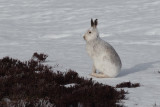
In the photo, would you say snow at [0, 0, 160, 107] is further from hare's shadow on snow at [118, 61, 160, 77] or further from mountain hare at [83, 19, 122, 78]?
mountain hare at [83, 19, 122, 78]

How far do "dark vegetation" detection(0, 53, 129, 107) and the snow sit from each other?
54cm

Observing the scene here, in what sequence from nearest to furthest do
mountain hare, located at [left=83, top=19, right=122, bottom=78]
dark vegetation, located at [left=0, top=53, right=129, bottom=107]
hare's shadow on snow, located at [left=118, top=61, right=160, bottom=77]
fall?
dark vegetation, located at [left=0, top=53, right=129, bottom=107] → mountain hare, located at [left=83, top=19, right=122, bottom=78] → hare's shadow on snow, located at [left=118, top=61, right=160, bottom=77]

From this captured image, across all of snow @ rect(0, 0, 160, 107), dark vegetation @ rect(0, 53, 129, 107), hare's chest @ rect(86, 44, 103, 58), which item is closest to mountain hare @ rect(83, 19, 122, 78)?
hare's chest @ rect(86, 44, 103, 58)

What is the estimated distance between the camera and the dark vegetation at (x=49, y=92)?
18.0ft

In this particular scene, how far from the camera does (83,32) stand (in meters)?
20.9

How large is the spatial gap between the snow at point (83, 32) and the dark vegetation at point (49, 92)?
0.54 m

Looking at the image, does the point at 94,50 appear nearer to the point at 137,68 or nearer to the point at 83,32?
the point at 137,68

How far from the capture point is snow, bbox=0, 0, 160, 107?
898 centimetres

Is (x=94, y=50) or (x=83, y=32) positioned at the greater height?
(x=83, y=32)

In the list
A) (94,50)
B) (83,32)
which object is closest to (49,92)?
(94,50)

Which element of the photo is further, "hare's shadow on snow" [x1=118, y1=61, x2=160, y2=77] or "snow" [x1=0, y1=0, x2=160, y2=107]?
"hare's shadow on snow" [x1=118, y1=61, x2=160, y2=77]

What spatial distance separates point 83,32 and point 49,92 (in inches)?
588

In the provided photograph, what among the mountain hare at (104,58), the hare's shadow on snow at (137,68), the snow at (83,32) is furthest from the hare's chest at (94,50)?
the hare's shadow on snow at (137,68)

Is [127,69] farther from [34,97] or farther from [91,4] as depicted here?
[91,4]
